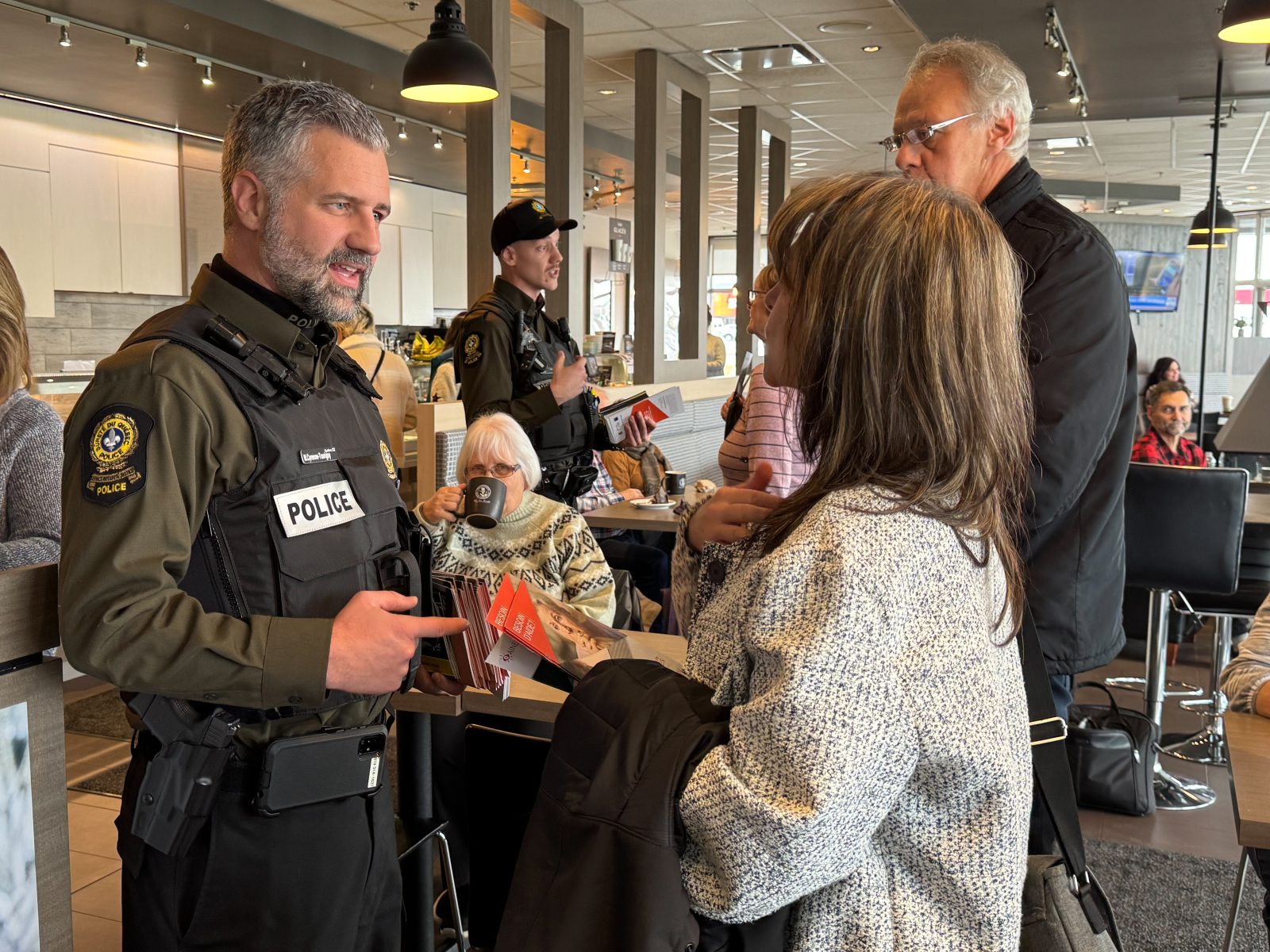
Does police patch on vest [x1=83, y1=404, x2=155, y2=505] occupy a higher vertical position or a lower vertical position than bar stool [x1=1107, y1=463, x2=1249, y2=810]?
higher

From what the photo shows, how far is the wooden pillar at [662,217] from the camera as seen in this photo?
822 centimetres

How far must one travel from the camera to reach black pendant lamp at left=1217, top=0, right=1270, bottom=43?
3.99m

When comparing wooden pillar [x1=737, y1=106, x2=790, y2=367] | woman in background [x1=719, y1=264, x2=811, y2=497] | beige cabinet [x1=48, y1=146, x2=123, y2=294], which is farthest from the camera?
wooden pillar [x1=737, y1=106, x2=790, y2=367]

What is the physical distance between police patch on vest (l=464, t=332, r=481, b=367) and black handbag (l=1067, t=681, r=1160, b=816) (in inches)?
A: 89.1

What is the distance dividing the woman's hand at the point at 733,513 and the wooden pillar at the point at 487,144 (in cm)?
476

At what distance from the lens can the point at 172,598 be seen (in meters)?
1.28

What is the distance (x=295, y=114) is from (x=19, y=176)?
26.8 feet

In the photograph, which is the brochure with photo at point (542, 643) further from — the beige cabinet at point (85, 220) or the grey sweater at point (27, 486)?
the beige cabinet at point (85, 220)

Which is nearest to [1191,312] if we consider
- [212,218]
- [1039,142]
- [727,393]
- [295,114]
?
[1039,142]

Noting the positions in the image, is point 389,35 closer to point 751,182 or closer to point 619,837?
point 751,182

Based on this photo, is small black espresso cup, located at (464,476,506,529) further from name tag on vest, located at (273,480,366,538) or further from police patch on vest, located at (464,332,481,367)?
name tag on vest, located at (273,480,366,538)

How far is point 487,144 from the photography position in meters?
5.94

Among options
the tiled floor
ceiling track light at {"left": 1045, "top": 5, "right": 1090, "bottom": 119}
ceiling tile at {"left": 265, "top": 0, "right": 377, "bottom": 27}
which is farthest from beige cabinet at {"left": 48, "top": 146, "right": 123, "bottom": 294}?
ceiling track light at {"left": 1045, "top": 5, "right": 1090, "bottom": 119}

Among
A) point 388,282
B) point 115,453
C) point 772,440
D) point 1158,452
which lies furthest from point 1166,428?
point 388,282
